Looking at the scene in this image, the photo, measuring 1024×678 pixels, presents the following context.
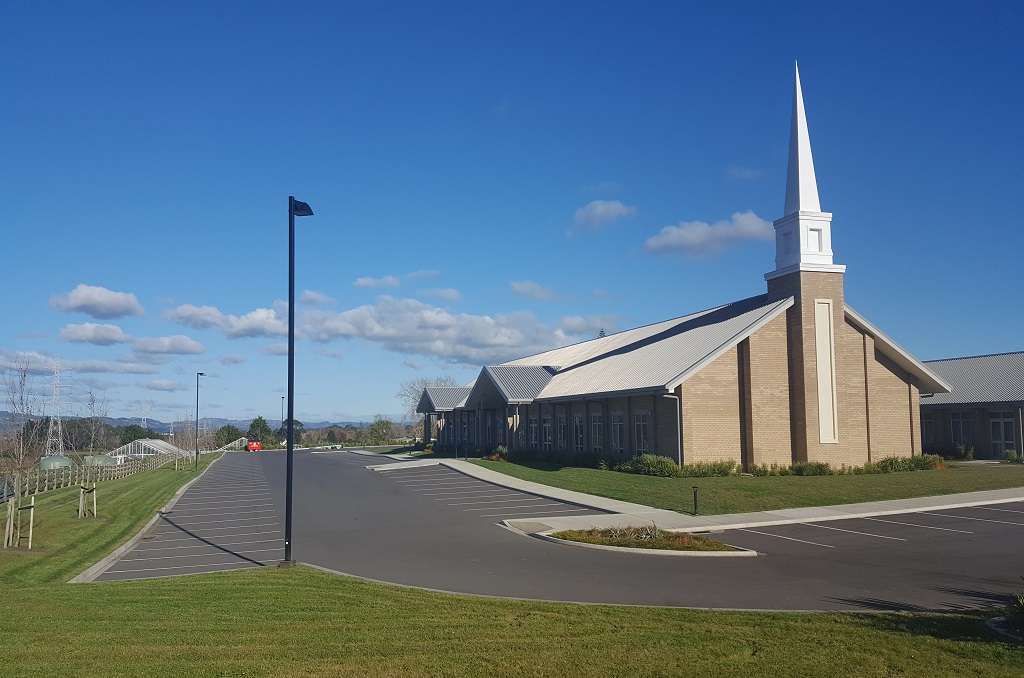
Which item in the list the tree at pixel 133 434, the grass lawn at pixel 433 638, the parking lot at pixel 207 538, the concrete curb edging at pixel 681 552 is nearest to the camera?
the grass lawn at pixel 433 638

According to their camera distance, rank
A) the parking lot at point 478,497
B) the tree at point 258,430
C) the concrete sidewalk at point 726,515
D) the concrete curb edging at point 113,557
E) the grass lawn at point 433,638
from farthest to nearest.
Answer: the tree at point 258,430, the parking lot at point 478,497, the concrete sidewalk at point 726,515, the concrete curb edging at point 113,557, the grass lawn at point 433,638

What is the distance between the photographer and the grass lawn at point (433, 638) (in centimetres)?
775

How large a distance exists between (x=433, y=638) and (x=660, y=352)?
3076 cm

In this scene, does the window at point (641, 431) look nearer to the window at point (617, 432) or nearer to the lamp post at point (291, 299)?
the window at point (617, 432)

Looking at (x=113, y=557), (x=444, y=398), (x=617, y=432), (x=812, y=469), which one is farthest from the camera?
(x=444, y=398)

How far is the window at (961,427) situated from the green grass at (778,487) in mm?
9792

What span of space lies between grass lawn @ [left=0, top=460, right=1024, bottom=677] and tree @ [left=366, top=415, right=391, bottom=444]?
9678 centimetres

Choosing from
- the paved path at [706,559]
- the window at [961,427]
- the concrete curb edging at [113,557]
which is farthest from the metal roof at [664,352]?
the concrete curb edging at [113,557]

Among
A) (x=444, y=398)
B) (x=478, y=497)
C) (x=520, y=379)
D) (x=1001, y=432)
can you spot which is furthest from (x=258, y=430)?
(x=1001, y=432)

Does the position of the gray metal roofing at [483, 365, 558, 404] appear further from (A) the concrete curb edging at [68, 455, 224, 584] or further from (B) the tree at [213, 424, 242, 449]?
(B) the tree at [213, 424, 242, 449]

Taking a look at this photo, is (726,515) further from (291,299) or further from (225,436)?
(225,436)

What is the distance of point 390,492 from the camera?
31.9 metres

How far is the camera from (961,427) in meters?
42.8

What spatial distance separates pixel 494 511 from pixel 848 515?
32.2 feet
